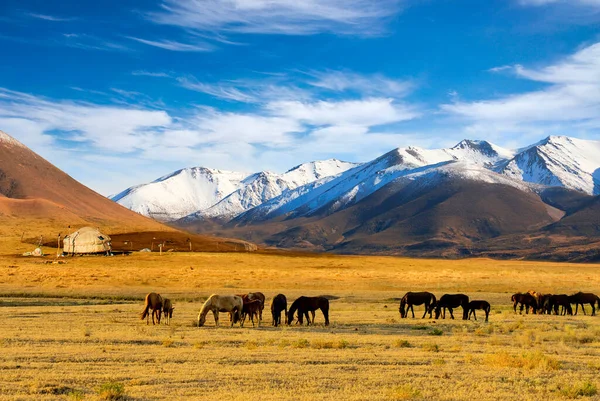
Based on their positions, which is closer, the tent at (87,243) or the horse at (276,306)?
the horse at (276,306)

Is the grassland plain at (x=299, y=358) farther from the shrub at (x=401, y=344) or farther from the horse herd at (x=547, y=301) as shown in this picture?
the horse herd at (x=547, y=301)

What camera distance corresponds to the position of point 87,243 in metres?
112

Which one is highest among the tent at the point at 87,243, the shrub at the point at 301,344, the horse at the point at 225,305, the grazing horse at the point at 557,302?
the tent at the point at 87,243

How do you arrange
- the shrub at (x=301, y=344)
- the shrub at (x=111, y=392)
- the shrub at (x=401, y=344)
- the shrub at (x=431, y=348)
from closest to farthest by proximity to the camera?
the shrub at (x=111, y=392) → the shrub at (x=431, y=348) → the shrub at (x=301, y=344) → the shrub at (x=401, y=344)

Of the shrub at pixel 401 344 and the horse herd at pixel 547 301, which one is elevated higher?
the horse herd at pixel 547 301

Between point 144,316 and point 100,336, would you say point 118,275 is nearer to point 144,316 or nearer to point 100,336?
point 144,316

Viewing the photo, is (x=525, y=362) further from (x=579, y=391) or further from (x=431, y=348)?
(x=431, y=348)

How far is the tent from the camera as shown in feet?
365

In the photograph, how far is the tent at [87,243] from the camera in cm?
11112

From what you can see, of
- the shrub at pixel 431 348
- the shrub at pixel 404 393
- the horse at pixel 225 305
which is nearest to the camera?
the shrub at pixel 404 393

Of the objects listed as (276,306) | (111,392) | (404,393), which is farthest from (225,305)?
(404,393)

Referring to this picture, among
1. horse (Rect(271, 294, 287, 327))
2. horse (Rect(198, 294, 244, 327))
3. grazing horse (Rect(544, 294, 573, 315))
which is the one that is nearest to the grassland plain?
horse (Rect(271, 294, 287, 327))

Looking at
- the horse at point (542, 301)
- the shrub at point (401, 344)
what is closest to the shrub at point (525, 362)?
the shrub at point (401, 344)

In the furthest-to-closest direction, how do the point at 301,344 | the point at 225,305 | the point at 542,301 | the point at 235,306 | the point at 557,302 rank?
the point at 542,301, the point at 557,302, the point at 235,306, the point at 225,305, the point at 301,344
